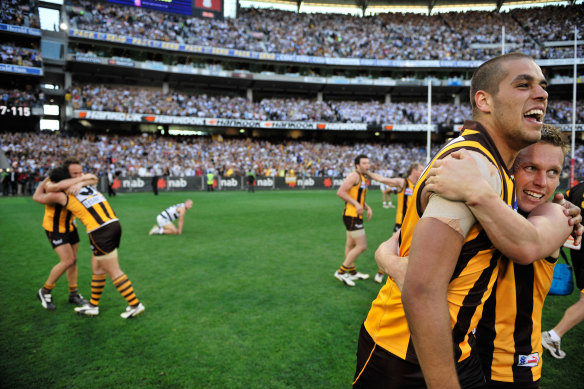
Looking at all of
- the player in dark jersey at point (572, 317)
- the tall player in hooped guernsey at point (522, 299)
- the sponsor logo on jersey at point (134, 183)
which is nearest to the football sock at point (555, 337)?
the player in dark jersey at point (572, 317)

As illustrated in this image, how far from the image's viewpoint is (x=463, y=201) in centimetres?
124

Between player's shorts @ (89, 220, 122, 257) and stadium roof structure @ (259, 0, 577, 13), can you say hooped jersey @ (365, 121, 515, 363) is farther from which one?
stadium roof structure @ (259, 0, 577, 13)

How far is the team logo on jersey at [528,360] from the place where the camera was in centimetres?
198

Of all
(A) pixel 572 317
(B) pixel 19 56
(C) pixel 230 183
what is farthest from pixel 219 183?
(A) pixel 572 317

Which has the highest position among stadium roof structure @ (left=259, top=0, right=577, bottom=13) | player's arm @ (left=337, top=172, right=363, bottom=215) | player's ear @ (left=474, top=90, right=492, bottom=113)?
stadium roof structure @ (left=259, top=0, right=577, bottom=13)

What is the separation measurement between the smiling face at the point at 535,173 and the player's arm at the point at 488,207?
1.96 feet

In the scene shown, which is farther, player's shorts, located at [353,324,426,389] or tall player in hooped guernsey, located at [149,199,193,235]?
tall player in hooped guernsey, located at [149,199,193,235]

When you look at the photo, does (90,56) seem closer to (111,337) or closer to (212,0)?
(212,0)

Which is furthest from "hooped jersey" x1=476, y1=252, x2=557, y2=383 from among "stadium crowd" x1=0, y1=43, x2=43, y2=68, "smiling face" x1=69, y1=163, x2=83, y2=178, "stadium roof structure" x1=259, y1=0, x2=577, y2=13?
"stadium roof structure" x1=259, y1=0, x2=577, y2=13

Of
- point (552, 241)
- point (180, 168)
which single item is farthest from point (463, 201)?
point (180, 168)

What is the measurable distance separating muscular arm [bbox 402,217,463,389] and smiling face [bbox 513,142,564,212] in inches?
36.9

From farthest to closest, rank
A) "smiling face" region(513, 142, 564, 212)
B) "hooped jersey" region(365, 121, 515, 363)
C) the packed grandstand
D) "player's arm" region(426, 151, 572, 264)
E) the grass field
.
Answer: the packed grandstand
the grass field
"smiling face" region(513, 142, 564, 212)
"hooped jersey" region(365, 121, 515, 363)
"player's arm" region(426, 151, 572, 264)

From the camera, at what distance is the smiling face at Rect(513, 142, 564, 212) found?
6.13 ft

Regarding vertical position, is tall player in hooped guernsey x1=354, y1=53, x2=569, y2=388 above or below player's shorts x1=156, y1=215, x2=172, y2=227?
above
